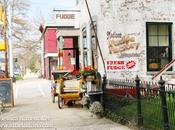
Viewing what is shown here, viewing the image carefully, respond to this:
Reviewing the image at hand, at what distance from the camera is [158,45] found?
1653 cm

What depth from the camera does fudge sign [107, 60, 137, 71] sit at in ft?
52.4

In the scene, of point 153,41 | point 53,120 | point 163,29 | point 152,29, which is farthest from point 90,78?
point 163,29

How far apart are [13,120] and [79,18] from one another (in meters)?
7.64

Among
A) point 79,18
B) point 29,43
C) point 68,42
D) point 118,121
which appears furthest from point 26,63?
point 118,121

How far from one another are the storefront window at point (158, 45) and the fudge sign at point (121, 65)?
26.1 inches

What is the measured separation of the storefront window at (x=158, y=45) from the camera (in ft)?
53.9

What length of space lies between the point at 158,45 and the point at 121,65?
163cm

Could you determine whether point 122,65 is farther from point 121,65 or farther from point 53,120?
point 53,120

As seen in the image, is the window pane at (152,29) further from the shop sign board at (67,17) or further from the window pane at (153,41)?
the shop sign board at (67,17)

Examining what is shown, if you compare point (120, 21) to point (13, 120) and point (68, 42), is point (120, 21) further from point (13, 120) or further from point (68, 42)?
point (68, 42)

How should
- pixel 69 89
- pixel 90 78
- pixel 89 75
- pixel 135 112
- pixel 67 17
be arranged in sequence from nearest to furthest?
1. pixel 135 112
2. pixel 90 78
3. pixel 89 75
4. pixel 69 89
5. pixel 67 17

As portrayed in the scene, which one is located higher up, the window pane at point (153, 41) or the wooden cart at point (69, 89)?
the window pane at point (153, 41)

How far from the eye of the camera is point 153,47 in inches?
648

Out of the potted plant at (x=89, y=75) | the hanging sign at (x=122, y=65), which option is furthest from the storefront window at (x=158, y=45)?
the potted plant at (x=89, y=75)
